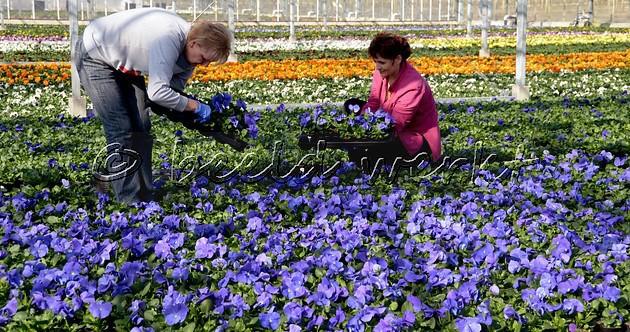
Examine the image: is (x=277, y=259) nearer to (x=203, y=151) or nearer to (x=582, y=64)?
(x=203, y=151)

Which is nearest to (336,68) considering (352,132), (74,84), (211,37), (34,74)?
(34,74)

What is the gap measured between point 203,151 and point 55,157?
38.7 inches

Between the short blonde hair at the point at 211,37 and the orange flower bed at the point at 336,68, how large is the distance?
713 cm

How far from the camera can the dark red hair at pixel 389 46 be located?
16.4 ft

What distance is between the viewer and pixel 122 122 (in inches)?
175

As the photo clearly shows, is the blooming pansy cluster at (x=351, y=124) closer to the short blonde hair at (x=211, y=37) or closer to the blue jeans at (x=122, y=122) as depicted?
the blue jeans at (x=122, y=122)

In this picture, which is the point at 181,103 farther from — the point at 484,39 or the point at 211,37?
the point at 484,39

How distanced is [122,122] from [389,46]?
158 cm

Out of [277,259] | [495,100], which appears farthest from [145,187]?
[495,100]

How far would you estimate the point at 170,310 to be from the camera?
280 cm

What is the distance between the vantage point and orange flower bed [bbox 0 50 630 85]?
456 inches

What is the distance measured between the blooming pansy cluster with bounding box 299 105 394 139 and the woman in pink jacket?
11 centimetres

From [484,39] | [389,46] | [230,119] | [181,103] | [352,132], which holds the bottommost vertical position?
[352,132]

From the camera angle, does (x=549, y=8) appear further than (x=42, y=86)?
Yes
